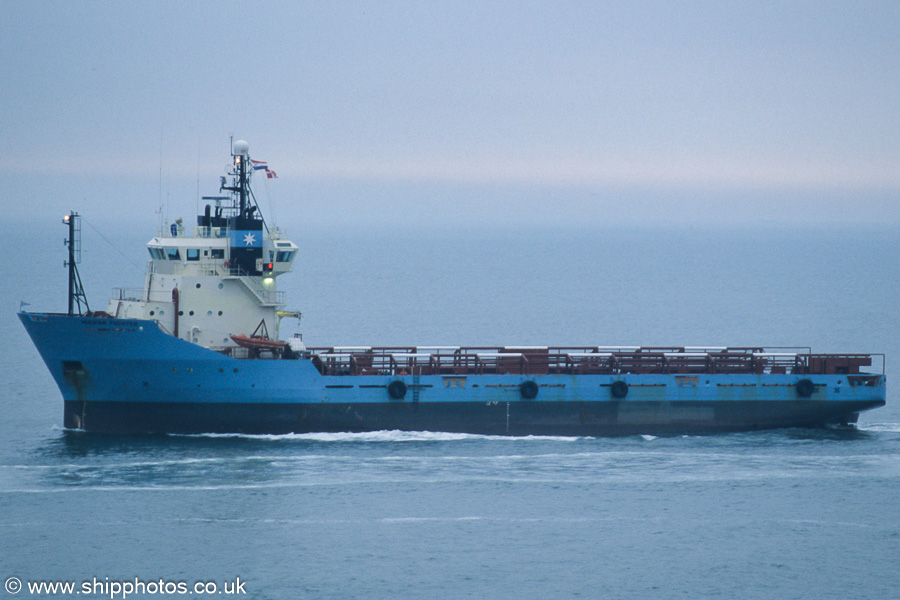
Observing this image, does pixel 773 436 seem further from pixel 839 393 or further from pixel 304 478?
pixel 304 478

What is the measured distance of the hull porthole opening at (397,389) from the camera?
129 feet

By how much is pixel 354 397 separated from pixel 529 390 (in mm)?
6066

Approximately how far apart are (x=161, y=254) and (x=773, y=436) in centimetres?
2235

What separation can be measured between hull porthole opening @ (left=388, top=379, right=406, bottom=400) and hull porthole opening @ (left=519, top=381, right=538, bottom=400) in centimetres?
415

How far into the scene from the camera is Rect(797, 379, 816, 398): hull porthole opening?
134ft

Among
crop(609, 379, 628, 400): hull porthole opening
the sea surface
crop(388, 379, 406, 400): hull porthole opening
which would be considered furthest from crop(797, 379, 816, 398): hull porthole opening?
crop(388, 379, 406, 400): hull porthole opening

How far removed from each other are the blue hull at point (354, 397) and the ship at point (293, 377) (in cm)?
5

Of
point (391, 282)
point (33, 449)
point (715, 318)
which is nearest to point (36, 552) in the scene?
point (33, 449)

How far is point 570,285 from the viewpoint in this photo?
11356 centimetres

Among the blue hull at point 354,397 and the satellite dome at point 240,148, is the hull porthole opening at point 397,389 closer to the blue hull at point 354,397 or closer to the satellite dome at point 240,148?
the blue hull at point 354,397

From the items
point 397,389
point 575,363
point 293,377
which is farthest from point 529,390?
point 293,377

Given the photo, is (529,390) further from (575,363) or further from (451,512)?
(451,512)

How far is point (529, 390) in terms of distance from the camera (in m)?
39.8

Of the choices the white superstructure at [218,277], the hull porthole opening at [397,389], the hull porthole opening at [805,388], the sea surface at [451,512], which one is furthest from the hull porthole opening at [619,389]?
the white superstructure at [218,277]
